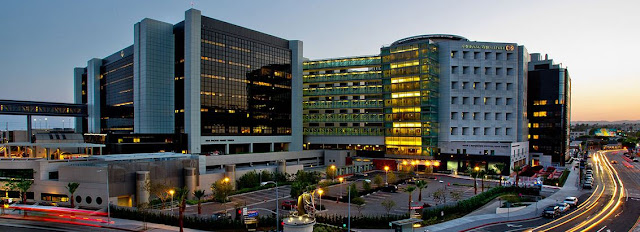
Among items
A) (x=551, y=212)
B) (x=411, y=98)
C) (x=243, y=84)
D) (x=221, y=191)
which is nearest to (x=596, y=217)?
(x=551, y=212)

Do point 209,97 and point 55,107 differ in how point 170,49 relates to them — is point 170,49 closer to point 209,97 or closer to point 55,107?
point 209,97

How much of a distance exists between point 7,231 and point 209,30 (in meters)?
70.4

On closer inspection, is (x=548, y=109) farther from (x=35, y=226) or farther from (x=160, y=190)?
(x=35, y=226)

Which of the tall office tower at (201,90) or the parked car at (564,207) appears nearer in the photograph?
the parked car at (564,207)

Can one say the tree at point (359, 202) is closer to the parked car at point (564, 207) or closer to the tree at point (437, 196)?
the tree at point (437, 196)

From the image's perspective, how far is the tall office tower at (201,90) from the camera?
323 ft

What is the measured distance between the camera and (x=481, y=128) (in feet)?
364

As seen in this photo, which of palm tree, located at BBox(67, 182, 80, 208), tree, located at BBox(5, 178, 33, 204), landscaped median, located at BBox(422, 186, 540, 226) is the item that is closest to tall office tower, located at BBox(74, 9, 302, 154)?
tree, located at BBox(5, 178, 33, 204)

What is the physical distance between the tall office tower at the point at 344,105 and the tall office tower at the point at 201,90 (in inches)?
355

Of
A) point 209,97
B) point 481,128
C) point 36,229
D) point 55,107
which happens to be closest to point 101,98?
point 55,107

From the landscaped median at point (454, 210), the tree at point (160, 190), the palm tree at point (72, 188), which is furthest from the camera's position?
the tree at point (160, 190)

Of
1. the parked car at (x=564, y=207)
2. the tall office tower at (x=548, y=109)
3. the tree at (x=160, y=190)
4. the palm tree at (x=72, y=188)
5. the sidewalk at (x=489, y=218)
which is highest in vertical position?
the tall office tower at (x=548, y=109)

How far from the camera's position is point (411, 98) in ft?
360

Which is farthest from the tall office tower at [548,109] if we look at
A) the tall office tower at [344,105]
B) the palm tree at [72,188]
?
the palm tree at [72,188]
